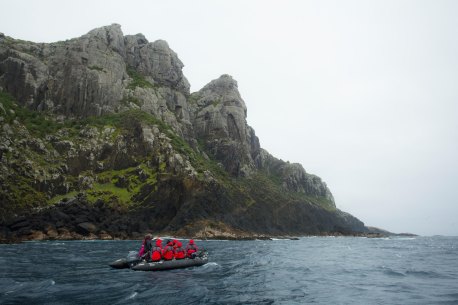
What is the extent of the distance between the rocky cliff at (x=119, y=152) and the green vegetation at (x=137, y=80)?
0.50 meters

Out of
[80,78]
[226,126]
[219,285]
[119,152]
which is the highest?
[80,78]

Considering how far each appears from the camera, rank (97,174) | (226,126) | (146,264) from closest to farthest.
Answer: (146,264)
(97,174)
(226,126)

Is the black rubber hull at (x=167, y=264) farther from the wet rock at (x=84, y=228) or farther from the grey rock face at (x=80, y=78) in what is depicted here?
the grey rock face at (x=80, y=78)

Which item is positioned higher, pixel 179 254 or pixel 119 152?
pixel 119 152

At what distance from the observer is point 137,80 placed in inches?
5768

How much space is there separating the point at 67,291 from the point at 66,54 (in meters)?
128

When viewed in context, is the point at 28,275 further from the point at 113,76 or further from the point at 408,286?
the point at 113,76

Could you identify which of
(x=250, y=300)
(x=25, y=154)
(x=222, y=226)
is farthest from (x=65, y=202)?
(x=250, y=300)

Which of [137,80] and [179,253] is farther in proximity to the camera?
[137,80]

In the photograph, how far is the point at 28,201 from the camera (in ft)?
284

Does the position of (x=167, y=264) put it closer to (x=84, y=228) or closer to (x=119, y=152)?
(x=84, y=228)

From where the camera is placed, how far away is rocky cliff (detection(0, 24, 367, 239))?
90812 mm

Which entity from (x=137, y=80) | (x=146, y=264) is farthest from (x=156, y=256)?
(x=137, y=80)

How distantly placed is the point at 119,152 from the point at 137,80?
45.4 metres
